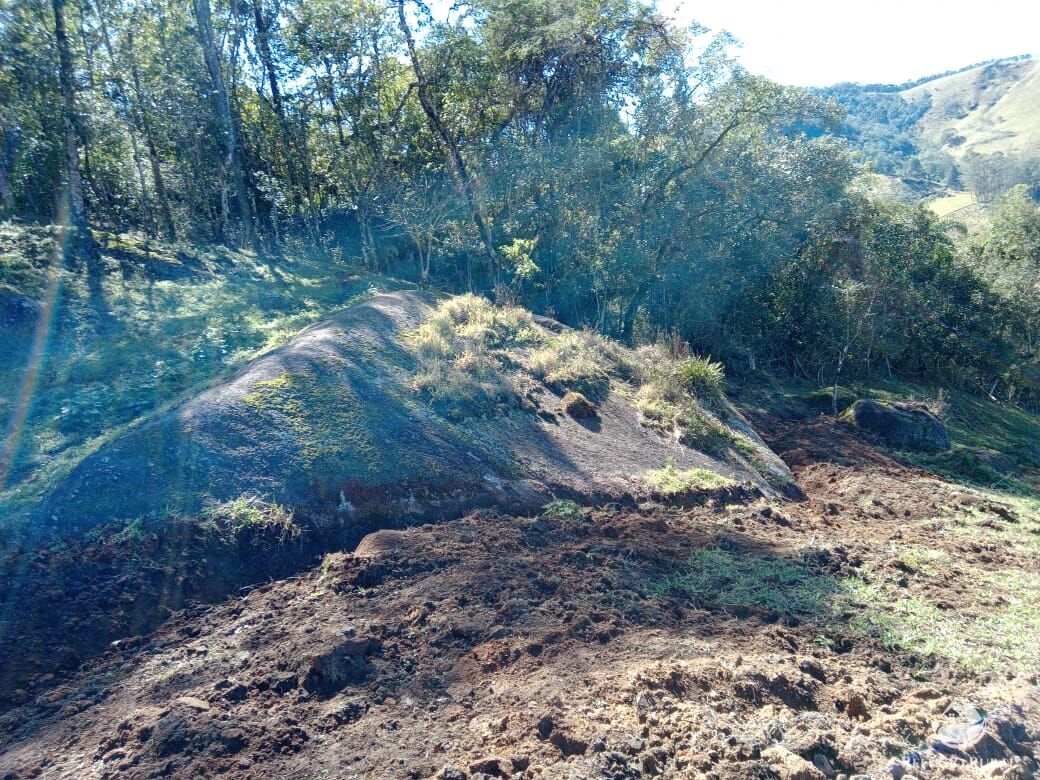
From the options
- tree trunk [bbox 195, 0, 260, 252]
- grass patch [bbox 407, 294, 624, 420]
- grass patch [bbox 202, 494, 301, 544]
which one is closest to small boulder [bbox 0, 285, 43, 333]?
grass patch [bbox 407, 294, 624, 420]

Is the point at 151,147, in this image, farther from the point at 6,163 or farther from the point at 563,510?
the point at 563,510

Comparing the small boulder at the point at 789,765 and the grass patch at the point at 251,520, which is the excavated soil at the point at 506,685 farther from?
Result: the grass patch at the point at 251,520

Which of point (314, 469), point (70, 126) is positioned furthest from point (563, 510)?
point (70, 126)

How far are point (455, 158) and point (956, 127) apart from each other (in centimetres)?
11024

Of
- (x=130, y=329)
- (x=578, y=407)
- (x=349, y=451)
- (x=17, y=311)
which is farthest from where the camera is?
(x=130, y=329)

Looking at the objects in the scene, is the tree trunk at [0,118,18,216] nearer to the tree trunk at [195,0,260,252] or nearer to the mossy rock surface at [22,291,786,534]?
the tree trunk at [195,0,260,252]

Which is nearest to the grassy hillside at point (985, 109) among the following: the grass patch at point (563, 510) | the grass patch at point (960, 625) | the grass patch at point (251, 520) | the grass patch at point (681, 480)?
the grass patch at point (681, 480)

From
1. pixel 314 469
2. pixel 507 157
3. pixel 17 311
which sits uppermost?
pixel 507 157

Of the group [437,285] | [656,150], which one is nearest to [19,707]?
[437,285]

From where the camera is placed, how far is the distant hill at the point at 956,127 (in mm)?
59969

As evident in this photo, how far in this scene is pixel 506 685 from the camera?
12.3ft

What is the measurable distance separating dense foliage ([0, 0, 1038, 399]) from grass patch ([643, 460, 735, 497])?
5.63m

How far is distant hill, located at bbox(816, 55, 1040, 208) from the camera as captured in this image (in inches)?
2361

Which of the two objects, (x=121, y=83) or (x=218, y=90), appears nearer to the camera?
(x=121, y=83)
